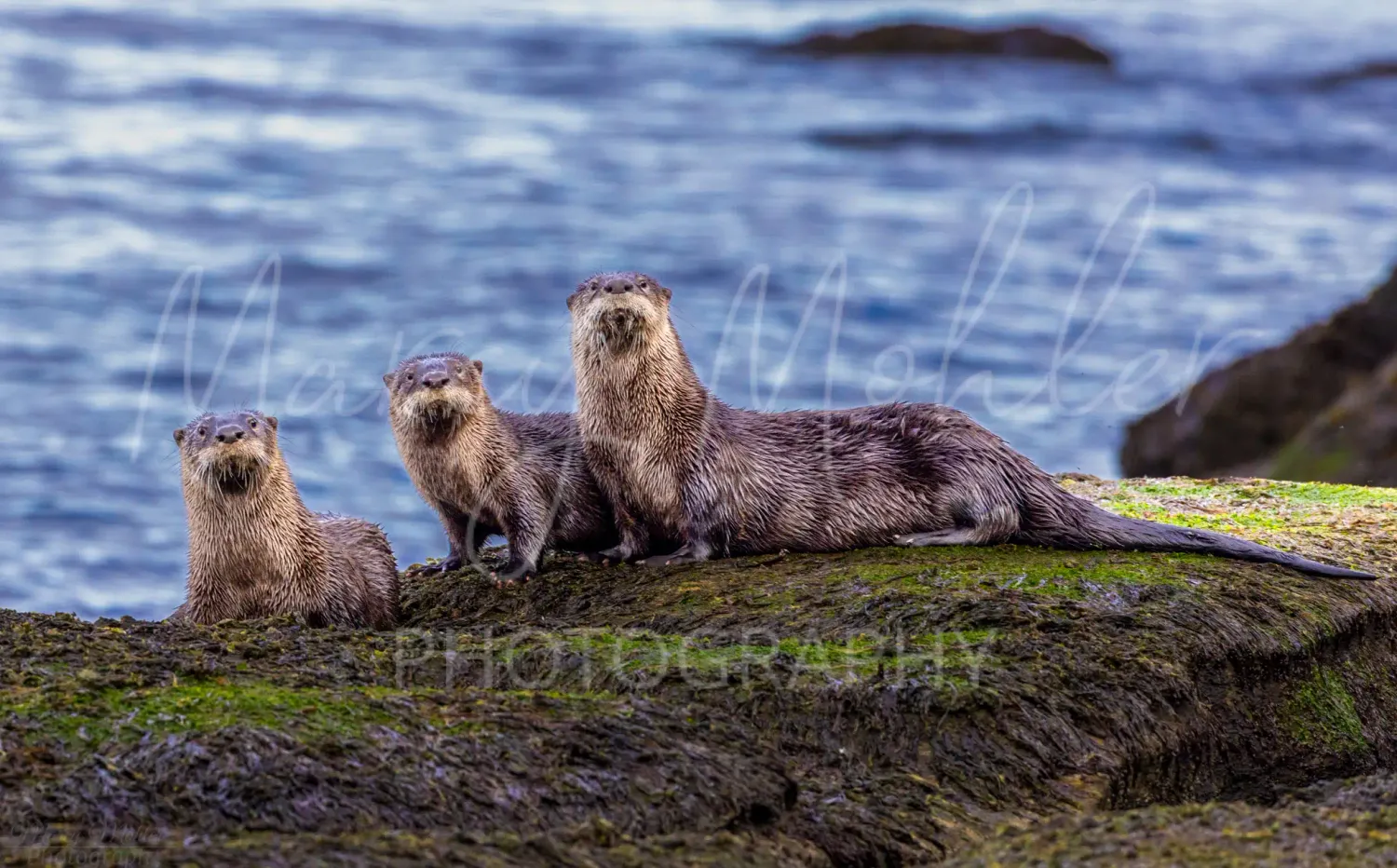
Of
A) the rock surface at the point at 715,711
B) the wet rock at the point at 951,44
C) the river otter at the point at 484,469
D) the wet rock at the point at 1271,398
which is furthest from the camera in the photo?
the wet rock at the point at 951,44

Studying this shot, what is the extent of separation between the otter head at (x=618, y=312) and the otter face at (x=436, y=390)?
0.40m

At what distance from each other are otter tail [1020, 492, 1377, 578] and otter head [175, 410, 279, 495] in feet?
7.97

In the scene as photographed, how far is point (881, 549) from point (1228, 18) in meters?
32.3

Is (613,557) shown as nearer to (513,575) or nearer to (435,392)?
(513,575)

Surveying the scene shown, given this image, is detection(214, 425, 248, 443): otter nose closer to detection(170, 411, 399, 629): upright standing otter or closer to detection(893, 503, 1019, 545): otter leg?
detection(170, 411, 399, 629): upright standing otter

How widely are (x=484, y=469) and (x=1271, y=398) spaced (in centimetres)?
676

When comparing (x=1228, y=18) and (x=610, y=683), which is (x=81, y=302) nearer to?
(x=610, y=683)

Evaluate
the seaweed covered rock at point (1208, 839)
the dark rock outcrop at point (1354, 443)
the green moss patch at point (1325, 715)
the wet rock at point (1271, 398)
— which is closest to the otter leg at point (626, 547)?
the green moss patch at point (1325, 715)

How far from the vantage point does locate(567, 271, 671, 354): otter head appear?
6.07m

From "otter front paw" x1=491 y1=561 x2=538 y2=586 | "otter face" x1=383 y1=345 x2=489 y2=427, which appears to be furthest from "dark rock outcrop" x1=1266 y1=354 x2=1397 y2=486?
"otter face" x1=383 y1=345 x2=489 y2=427

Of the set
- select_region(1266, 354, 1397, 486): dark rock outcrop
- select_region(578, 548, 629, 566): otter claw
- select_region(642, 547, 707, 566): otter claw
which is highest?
select_region(1266, 354, 1397, 486): dark rock outcrop

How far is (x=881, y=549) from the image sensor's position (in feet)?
19.6

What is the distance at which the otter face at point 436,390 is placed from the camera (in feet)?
19.6

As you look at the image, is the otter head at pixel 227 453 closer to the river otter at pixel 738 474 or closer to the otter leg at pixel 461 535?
the otter leg at pixel 461 535
